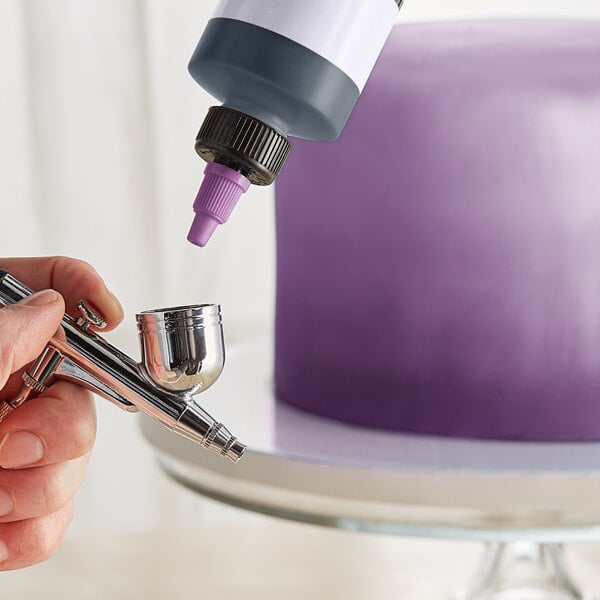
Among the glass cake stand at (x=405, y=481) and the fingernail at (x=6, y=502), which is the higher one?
the glass cake stand at (x=405, y=481)

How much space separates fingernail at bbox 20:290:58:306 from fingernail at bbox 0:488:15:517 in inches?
4.7

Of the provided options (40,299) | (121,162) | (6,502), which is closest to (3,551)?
(6,502)

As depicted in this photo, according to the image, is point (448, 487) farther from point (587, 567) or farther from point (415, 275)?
point (587, 567)

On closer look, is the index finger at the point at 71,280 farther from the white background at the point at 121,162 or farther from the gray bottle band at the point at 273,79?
the white background at the point at 121,162

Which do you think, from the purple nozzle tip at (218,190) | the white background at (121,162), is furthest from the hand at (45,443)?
→ the white background at (121,162)

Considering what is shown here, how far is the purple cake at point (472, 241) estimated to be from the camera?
1.25 feet

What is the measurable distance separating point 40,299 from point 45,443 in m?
0.10

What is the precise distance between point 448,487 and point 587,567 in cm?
44

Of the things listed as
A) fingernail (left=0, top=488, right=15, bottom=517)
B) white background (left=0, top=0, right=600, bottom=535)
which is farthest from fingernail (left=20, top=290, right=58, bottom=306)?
white background (left=0, top=0, right=600, bottom=535)

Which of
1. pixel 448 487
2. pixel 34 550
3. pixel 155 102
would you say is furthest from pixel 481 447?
pixel 155 102

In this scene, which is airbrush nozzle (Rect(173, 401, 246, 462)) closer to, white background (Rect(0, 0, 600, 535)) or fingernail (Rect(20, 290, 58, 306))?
fingernail (Rect(20, 290, 58, 306))

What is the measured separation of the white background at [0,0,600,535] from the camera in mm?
756

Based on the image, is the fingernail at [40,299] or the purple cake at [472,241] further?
the purple cake at [472,241]

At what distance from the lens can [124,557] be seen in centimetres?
71
